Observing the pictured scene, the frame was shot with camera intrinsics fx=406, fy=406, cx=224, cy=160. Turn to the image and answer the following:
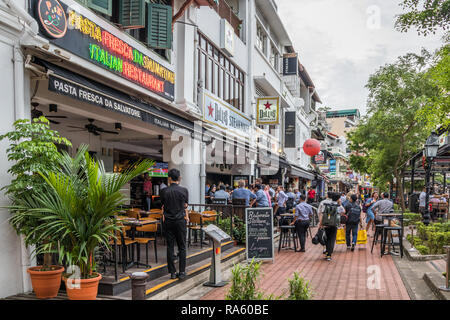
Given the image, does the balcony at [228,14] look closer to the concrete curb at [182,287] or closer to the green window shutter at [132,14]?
the green window shutter at [132,14]

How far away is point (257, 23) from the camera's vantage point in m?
22.0

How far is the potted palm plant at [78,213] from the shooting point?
534cm

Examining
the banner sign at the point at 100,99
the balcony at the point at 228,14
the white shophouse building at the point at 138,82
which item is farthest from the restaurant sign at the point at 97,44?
the balcony at the point at 228,14

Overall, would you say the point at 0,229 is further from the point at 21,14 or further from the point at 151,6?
the point at 151,6

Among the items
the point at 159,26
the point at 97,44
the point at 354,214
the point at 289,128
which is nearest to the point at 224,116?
the point at 159,26

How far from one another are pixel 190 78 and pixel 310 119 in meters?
28.6

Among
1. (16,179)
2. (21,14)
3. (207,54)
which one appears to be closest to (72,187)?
(16,179)

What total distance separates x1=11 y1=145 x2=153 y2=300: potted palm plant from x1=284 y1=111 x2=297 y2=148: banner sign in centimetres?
2212

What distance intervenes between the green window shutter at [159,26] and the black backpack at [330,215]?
5884 millimetres

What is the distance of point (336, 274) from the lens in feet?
28.8

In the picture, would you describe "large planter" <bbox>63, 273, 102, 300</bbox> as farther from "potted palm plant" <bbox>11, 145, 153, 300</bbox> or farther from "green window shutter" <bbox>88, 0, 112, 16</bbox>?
"green window shutter" <bbox>88, 0, 112, 16</bbox>

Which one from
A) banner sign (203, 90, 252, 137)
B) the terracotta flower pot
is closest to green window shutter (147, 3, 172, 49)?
banner sign (203, 90, 252, 137)

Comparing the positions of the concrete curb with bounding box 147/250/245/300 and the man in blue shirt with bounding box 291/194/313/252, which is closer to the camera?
the concrete curb with bounding box 147/250/245/300

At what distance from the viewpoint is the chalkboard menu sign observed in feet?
32.2
